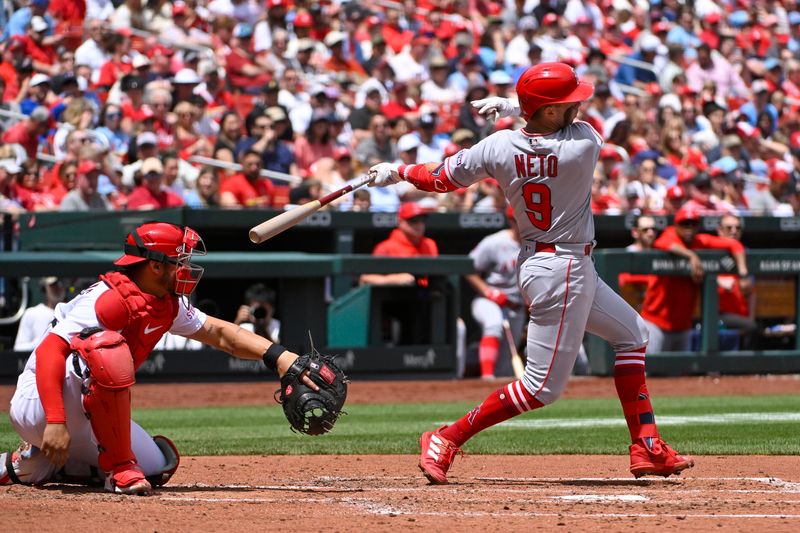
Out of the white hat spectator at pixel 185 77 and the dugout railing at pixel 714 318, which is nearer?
the dugout railing at pixel 714 318

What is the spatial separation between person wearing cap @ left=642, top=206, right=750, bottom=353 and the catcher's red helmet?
22.6ft

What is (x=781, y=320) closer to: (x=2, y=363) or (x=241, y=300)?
(x=241, y=300)

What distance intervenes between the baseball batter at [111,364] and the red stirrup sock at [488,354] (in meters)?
6.73

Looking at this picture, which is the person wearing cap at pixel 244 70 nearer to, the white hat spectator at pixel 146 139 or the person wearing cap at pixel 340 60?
the person wearing cap at pixel 340 60

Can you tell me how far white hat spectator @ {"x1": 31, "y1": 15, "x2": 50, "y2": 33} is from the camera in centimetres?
1424

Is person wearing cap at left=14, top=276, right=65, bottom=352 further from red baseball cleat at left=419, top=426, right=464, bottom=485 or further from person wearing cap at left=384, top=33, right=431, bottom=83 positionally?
person wearing cap at left=384, top=33, right=431, bottom=83

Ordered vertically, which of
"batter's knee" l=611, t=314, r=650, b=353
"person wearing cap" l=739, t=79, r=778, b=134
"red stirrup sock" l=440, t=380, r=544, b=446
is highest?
"person wearing cap" l=739, t=79, r=778, b=134

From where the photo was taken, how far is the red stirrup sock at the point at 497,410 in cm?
540

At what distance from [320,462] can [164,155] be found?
620 centimetres

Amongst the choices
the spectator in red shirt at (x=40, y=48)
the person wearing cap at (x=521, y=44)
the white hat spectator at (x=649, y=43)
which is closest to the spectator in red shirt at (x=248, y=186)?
the spectator in red shirt at (x=40, y=48)

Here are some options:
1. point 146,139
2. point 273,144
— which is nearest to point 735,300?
point 273,144

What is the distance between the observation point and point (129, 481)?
5023 mm

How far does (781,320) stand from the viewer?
12.6m

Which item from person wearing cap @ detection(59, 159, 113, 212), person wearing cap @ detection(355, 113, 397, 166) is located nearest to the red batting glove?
person wearing cap @ detection(355, 113, 397, 166)
